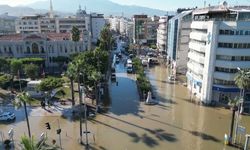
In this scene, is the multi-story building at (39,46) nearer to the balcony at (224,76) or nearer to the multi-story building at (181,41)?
the multi-story building at (181,41)

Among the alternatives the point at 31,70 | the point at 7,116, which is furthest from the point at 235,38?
the point at 31,70

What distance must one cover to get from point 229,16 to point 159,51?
93.5 m

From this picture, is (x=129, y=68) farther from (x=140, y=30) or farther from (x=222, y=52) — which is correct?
(x=140, y=30)

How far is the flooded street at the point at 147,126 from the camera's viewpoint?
46.8 m

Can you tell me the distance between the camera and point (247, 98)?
63281 mm

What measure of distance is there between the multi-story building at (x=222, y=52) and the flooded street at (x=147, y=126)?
4915mm

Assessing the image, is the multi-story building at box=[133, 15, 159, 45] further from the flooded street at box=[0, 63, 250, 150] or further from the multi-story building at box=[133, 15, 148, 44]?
the flooded street at box=[0, 63, 250, 150]

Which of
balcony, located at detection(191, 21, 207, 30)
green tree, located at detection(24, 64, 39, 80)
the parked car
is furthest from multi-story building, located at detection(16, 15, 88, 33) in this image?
balcony, located at detection(191, 21, 207, 30)

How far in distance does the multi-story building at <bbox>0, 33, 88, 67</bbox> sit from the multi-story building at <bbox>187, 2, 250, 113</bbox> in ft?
186

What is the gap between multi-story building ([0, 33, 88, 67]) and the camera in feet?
349

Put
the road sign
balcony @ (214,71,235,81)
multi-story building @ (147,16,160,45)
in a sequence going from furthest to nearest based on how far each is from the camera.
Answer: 1. multi-story building @ (147,16,160,45)
2. balcony @ (214,71,235,81)
3. the road sign

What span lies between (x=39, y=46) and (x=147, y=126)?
228ft

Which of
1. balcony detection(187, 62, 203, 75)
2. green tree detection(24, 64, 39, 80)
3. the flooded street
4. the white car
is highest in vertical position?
balcony detection(187, 62, 203, 75)

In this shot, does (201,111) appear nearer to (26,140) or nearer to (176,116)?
(176,116)
